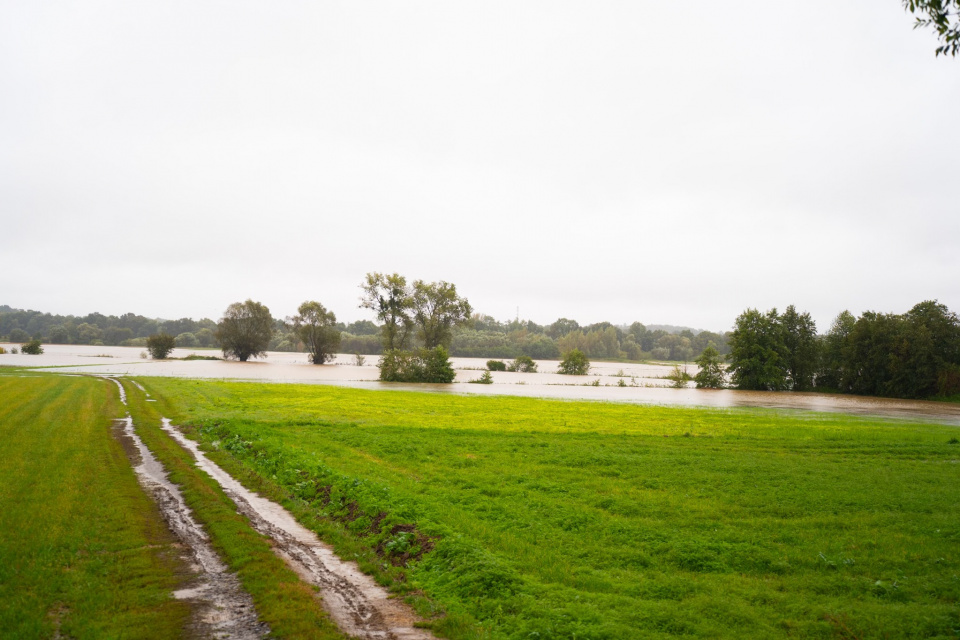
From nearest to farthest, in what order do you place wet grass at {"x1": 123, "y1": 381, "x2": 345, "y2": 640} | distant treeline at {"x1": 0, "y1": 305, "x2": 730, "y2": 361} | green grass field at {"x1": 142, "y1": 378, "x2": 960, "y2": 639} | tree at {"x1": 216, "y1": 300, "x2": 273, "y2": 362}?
wet grass at {"x1": 123, "y1": 381, "x2": 345, "y2": 640}, green grass field at {"x1": 142, "y1": 378, "x2": 960, "y2": 639}, tree at {"x1": 216, "y1": 300, "x2": 273, "y2": 362}, distant treeline at {"x1": 0, "y1": 305, "x2": 730, "y2": 361}

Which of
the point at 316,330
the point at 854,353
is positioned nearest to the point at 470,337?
the point at 316,330

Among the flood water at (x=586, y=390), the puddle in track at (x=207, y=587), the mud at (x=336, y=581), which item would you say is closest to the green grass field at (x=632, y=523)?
the mud at (x=336, y=581)

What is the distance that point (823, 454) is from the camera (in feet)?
59.7

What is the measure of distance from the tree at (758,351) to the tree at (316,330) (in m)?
62.9

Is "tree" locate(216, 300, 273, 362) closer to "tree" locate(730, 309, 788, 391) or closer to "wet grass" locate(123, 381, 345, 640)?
"tree" locate(730, 309, 788, 391)

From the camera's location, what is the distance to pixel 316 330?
296ft

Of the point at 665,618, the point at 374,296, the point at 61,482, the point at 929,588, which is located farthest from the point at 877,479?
the point at 374,296

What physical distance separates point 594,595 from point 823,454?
1512 centimetres

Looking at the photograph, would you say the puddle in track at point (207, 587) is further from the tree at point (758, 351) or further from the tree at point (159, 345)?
the tree at point (159, 345)

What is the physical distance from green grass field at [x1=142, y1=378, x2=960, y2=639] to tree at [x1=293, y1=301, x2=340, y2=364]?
7069 cm

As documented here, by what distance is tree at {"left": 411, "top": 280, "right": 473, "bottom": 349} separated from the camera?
81.5 m

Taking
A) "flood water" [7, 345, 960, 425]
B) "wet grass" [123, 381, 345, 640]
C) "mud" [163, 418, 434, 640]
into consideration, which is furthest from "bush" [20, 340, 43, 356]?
"mud" [163, 418, 434, 640]

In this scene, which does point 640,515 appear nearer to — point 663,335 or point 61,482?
point 61,482

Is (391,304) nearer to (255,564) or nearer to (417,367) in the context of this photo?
(417,367)
